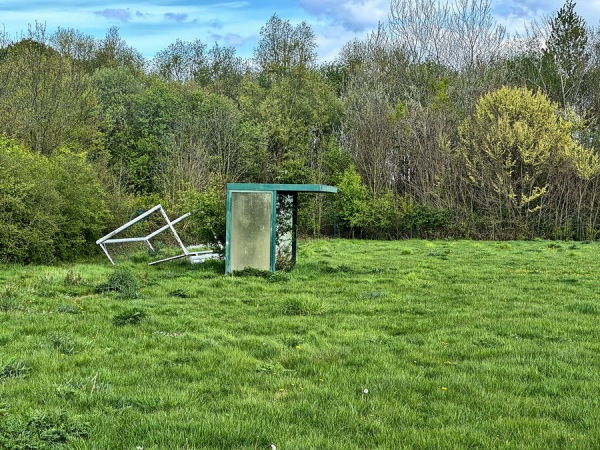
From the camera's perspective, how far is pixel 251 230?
14.4 metres

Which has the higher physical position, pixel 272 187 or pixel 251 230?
pixel 272 187

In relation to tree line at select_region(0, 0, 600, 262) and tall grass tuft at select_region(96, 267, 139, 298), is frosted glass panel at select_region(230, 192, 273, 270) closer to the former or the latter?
tall grass tuft at select_region(96, 267, 139, 298)

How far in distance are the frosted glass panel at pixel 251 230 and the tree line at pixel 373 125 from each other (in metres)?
8.06

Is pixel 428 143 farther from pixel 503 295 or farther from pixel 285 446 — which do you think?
pixel 285 446

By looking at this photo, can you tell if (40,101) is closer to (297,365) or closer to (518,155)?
(297,365)

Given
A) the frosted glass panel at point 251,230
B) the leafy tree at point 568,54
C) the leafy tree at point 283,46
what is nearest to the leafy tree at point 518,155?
the leafy tree at point 568,54

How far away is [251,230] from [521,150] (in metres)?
19.0

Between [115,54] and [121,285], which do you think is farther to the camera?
[115,54]

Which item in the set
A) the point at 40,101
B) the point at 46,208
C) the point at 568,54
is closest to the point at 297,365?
the point at 46,208

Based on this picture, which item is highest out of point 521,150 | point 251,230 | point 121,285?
point 521,150

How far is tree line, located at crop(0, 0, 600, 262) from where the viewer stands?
1051 inches

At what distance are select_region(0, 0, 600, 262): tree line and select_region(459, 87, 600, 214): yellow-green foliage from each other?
0.09m

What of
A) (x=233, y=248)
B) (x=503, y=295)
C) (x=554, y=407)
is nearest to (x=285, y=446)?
(x=554, y=407)

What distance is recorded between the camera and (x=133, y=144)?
109 ft
